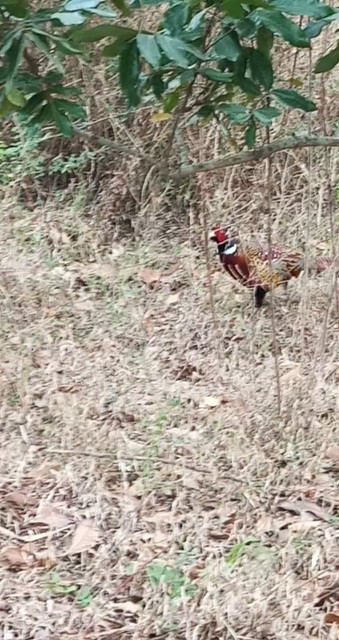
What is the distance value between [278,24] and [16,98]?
0.39 m

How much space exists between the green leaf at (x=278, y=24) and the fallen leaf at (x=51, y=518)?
1206 millimetres

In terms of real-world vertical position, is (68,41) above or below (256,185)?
above

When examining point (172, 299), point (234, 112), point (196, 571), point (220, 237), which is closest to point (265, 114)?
point (234, 112)

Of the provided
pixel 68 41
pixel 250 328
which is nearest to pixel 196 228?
pixel 250 328

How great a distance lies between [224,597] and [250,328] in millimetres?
1175

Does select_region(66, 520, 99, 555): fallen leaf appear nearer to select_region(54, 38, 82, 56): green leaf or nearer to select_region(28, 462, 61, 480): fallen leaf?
select_region(28, 462, 61, 480): fallen leaf

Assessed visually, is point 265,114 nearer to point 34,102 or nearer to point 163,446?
point 34,102

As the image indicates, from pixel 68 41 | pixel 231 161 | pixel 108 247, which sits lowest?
pixel 108 247

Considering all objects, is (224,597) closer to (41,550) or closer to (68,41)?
(41,550)

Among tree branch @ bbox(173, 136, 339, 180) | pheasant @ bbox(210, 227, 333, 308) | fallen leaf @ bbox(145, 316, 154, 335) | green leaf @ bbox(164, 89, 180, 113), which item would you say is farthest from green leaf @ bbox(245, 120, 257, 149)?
fallen leaf @ bbox(145, 316, 154, 335)

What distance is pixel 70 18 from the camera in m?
0.98

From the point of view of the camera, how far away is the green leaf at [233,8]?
3.07 feet

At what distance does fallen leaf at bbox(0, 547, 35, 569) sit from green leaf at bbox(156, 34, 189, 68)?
3.72ft

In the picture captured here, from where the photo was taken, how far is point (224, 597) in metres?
1.58
